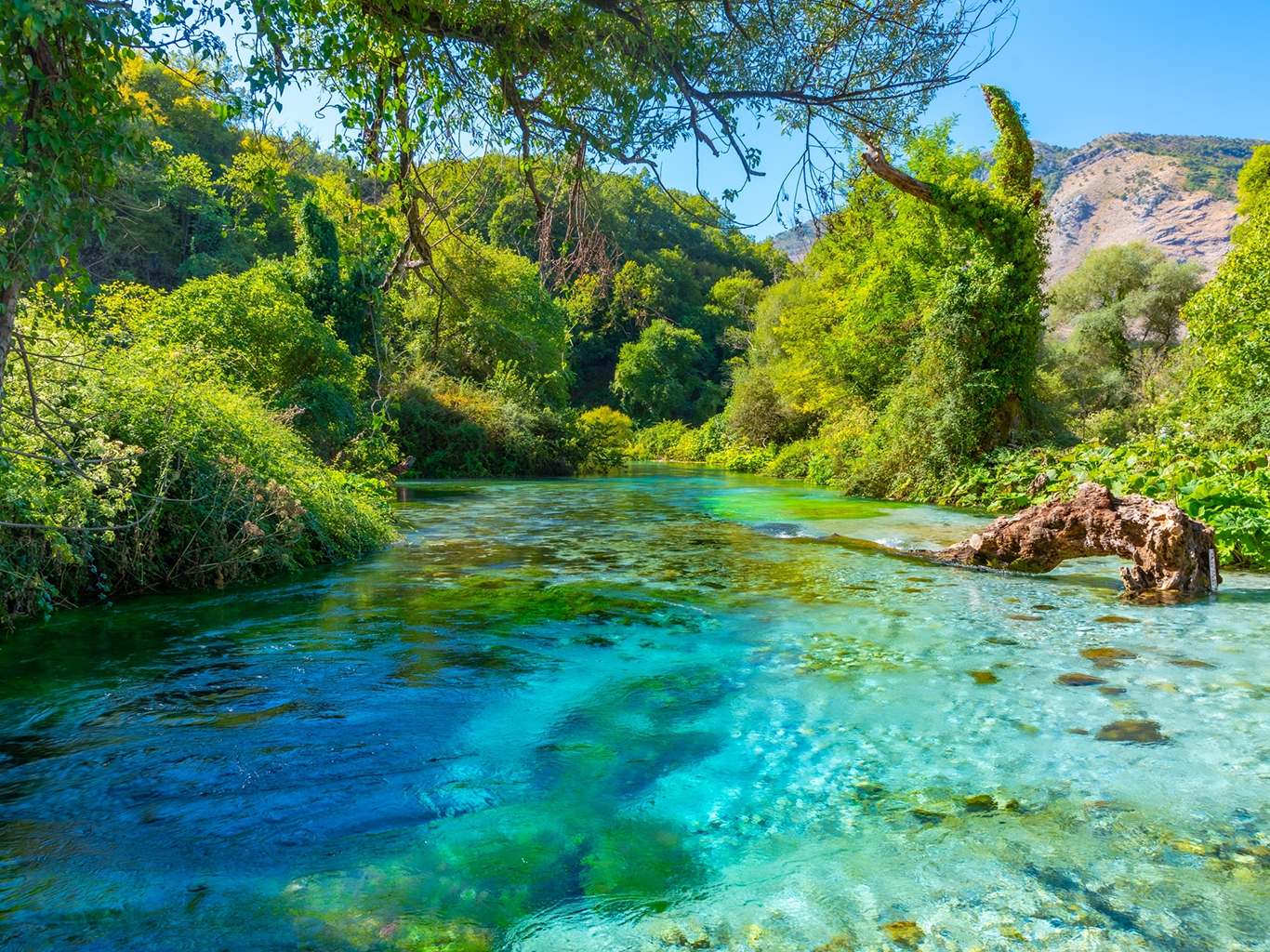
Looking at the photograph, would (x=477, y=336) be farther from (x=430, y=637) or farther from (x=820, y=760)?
(x=820, y=760)

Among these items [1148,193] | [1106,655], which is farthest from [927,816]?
[1148,193]

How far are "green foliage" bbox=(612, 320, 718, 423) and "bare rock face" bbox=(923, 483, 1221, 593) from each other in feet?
152

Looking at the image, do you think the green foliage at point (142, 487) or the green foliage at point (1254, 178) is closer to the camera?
the green foliage at point (142, 487)

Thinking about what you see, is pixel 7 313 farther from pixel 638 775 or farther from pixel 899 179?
pixel 899 179

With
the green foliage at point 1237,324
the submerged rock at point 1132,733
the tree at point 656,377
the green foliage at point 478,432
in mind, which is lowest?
the submerged rock at point 1132,733

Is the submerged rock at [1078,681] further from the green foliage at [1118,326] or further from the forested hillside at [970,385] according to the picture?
the green foliage at [1118,326]

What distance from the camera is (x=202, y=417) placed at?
7336 millimetres

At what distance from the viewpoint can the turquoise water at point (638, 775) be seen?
93.5 inches

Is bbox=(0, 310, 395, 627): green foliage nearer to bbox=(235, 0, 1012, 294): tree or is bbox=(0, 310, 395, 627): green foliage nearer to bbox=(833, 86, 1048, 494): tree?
bbox=(235, 0, 1012, 294): tree

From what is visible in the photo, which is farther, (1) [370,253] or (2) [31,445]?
(2) [31,445]

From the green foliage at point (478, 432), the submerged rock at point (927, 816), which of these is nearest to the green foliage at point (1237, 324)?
the submerged rock at point (927, 816)

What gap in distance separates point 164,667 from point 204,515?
265 cm

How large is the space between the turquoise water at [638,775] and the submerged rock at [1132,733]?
18 mm

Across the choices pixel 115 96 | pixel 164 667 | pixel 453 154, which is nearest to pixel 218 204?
pixel 453 154
